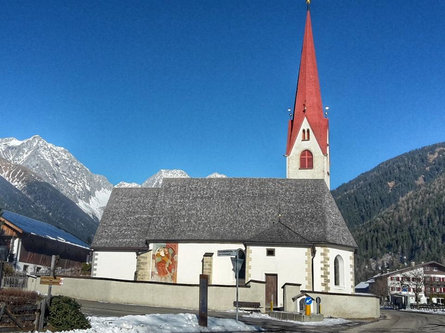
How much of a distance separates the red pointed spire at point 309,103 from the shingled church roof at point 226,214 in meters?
7.16

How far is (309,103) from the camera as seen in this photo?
1976 inches

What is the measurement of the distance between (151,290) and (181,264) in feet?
29.5

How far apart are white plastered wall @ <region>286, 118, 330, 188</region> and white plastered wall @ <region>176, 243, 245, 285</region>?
1215 cm

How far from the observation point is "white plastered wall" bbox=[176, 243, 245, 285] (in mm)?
38719

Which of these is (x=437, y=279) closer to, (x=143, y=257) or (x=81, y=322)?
(x=143, y=257)

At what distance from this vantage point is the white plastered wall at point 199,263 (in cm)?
3872

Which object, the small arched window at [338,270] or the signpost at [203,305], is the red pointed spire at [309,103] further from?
the signpost at [203,305]

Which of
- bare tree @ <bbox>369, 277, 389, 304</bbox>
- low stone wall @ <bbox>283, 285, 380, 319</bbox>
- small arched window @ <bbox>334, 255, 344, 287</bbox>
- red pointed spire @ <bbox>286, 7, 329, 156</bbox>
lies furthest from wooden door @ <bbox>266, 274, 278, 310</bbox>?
bare tree @ <bbox>369, 277, 389, 304</bbox>

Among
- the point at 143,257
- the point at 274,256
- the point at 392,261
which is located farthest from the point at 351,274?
the point at 392,261

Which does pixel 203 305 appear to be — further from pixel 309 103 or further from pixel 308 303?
pixel 309 103

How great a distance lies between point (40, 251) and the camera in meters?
53.2

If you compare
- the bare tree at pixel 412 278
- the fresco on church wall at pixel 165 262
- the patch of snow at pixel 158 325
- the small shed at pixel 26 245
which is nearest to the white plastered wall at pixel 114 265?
the fresco on church wall at pixel 165 262

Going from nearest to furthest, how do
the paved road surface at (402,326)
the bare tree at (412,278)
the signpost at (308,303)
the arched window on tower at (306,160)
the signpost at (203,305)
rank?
1. the signpost at (203,305)
2. the paved road surface at (402,326)
3. the signpost at (308,303)
4. the arched window on tower at (306,160)
5. the bare tree at (412,278)

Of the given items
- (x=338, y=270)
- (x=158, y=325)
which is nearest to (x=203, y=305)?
(x=158, y=325)
